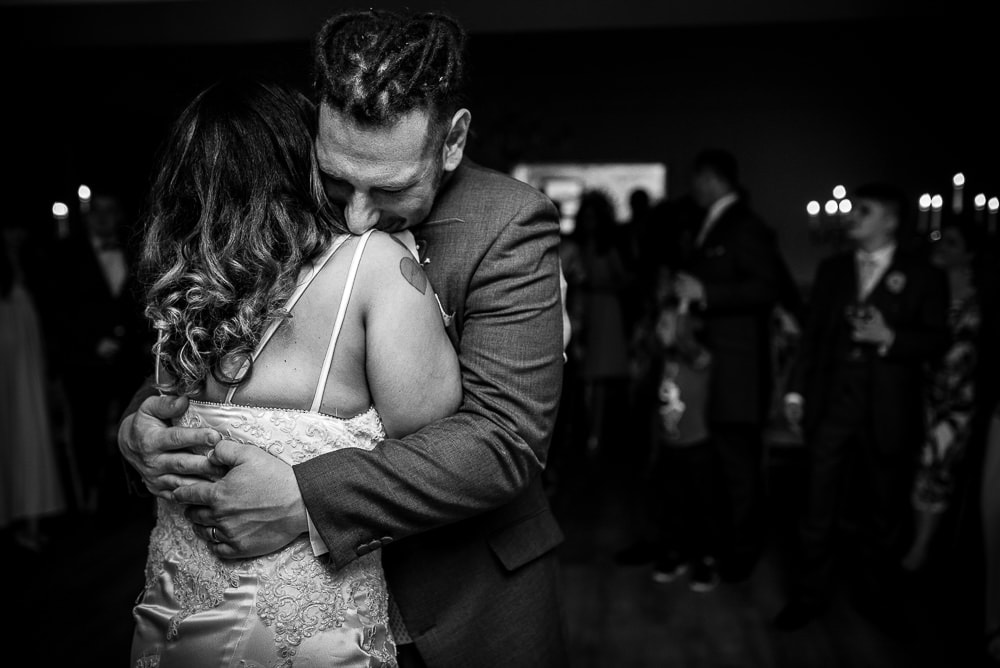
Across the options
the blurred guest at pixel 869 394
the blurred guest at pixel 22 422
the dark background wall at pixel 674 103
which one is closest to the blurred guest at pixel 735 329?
the blurred guest at pixel 869 394

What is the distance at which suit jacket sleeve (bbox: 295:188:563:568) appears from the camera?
1.12 meters

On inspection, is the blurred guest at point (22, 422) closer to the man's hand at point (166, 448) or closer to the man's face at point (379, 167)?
the man's hand at point (166, 448)

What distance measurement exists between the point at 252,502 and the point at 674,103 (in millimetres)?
9010

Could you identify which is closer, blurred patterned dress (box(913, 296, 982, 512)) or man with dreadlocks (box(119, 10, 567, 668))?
man with dreadlocks (box(119, 10, 567, 668))

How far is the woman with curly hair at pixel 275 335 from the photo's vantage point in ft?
3.71

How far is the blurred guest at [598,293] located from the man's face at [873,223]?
2676 mm

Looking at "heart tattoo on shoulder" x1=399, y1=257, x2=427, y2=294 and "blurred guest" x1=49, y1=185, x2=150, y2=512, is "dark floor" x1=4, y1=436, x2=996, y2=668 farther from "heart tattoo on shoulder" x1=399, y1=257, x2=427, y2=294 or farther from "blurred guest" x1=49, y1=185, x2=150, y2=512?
"heart tattoo on shoulder" x1=399, y1=257, x2=427, y2=294

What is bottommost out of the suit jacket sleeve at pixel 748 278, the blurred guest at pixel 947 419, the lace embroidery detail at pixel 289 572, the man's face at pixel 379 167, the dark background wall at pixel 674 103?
the blurred guest at pixel 947 419

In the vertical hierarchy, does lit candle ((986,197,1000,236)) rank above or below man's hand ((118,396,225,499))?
above

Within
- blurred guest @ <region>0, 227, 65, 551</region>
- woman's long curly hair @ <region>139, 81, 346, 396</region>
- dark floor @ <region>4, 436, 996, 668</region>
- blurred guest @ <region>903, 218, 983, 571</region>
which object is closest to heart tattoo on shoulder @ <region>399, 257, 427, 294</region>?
woman's long curly hair @ <region>139, 81, 346, 396</region>

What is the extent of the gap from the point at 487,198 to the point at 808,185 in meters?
8.83

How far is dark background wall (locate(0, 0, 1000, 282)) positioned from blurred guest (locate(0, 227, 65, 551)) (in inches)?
138

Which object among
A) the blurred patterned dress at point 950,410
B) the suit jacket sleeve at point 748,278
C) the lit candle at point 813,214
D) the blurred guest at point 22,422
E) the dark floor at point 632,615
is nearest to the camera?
the dark floor at point 632,615

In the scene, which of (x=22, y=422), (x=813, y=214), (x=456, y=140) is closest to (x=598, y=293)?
(x=22, y=422)
